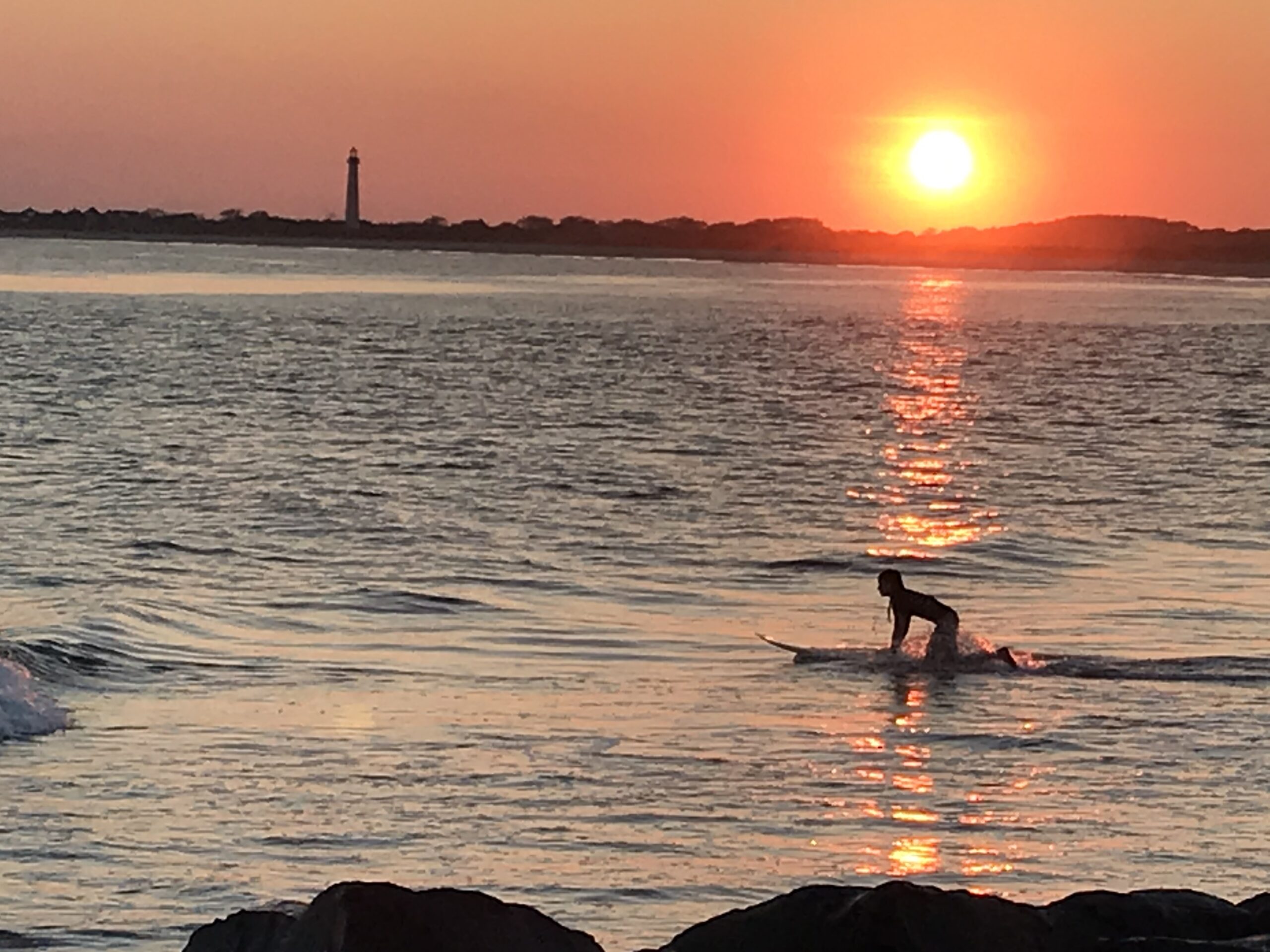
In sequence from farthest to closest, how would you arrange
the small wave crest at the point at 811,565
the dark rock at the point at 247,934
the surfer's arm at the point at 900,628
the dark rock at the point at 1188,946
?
the small wave crest at the point at 811,565 < the surfer's arm at the point at 900,628 < the dark rock at the point at 247,934 < the dark rock at the point at 1188,946

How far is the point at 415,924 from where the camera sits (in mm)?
6293

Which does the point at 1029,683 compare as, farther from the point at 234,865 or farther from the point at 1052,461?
the point at 1052,461

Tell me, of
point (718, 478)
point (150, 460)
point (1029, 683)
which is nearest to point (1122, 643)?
point (1029, 683)

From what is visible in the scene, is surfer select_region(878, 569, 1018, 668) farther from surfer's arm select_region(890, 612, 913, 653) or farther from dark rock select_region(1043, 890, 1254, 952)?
dark rock select_region(1043, 890, 1254, 952)

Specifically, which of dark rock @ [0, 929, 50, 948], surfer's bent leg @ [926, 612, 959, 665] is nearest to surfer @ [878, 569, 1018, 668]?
surfer's bent leg @ [926, 612, 959, 665]

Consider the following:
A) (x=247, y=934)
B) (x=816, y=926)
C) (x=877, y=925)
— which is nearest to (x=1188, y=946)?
(x=877, y=925)

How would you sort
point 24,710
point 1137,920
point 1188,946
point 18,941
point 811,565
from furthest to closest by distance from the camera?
1. point 811,565
2. point 24,710
3. point 18,941
4. point 1137,920
5. point 1188,946

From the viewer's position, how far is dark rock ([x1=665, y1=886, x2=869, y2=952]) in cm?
655

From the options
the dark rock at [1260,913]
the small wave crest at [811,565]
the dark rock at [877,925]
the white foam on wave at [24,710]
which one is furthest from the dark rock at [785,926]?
the small wave crest at [811,565]

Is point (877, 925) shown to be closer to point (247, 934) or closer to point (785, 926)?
point (785, 926)

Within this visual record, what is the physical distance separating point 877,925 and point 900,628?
10.4 m

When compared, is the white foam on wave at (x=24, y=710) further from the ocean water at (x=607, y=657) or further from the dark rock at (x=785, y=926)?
the dark rock at (x=785, y=926)

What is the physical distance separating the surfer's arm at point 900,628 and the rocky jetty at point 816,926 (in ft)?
32.0

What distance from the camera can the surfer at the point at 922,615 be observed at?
54.4ft
